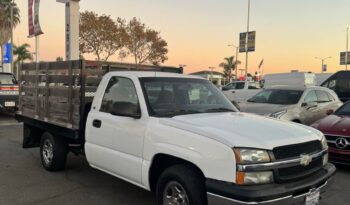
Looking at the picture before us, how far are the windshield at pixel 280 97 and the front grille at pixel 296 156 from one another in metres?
6.15

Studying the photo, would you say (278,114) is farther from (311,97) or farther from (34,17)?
(34,17)

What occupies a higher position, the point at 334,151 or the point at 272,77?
the point at 272,77

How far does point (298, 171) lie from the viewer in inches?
155

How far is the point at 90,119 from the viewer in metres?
5.68

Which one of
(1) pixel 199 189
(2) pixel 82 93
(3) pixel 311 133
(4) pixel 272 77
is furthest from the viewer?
(4) pixel 272 77

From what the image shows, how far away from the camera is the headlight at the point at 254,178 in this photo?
3.62 meters

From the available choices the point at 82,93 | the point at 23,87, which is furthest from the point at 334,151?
the point at 23,87

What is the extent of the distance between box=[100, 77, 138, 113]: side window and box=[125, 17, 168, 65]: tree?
35984 millimetres

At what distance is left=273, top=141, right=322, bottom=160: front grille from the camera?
12.5 ft

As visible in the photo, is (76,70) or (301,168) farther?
(76,70)

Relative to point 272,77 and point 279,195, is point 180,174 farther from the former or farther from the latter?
point 272,77

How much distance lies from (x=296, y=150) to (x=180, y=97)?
1.77 meters

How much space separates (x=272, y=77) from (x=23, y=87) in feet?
60.2

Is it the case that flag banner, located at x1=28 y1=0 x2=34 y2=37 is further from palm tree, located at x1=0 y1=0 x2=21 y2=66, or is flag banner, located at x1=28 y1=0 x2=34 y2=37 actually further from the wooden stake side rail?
palm tree, located at x1=0 y1=0 x2=21 y2=66
